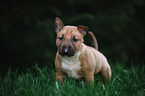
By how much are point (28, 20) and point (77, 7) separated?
2.08m

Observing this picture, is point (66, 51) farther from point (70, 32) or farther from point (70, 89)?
point (70, 89)

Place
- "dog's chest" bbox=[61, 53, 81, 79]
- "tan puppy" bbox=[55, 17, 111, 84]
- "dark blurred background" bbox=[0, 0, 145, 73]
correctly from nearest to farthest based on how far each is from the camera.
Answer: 1. "tan puppy" bbox=[55, 17, 111, 84]
2. "dog's chest" bbox=[61, 53, 81, 79]
3. "dark blurred background" bbox=[0, 0, 145, 73]

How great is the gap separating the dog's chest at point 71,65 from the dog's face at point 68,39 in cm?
21

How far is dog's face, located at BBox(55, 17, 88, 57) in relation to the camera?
2932 millimetres

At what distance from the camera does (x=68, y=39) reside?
2998mm

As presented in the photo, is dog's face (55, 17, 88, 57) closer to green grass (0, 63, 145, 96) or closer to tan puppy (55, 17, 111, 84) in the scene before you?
tan puppy (55, 17, 111, 84)

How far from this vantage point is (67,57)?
321 cm

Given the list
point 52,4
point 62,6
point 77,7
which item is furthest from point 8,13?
point 77,7

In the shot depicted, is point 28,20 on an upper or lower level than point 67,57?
upper

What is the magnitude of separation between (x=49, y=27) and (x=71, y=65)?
2.67 m

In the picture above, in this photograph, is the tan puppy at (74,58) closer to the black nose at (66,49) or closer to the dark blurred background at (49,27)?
the black nose at (66,49)

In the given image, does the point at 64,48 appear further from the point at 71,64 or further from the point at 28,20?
the point at 28,20

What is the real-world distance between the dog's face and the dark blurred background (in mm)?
2124

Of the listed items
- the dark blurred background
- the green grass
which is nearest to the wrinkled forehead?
the green grass
